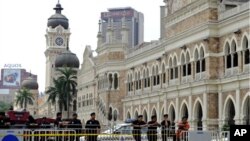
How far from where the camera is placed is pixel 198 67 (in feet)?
134

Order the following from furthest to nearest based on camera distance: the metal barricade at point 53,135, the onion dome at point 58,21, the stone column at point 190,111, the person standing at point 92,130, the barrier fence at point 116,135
A: the onion dome at point 58,21, the stone column at point 190,111, the person standing at point 92,130, the metal barricade at point 53,135, the barrier fence at point 116,135

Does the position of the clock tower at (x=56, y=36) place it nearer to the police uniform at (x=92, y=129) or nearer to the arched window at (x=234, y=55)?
the arched window at (x=234, y=55)

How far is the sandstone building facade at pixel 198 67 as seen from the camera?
36406 mm

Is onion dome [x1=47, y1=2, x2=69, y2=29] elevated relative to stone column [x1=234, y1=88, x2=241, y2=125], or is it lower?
elevated

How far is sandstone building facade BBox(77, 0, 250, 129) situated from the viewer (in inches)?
1433

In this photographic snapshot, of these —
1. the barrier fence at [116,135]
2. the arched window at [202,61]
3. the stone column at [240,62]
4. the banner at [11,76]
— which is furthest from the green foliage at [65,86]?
the banner at [11,76]

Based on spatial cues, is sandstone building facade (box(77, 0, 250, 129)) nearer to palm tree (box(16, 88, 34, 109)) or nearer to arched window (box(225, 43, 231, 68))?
arched window (box(225, 43, 231, 68))

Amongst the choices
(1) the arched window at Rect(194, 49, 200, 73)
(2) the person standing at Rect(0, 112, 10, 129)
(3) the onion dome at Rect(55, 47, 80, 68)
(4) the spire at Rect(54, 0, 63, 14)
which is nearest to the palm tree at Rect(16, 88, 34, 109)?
(3) the onion dome at Rect(55, 47, 80, 68)

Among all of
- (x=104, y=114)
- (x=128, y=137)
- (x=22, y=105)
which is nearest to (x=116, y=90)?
(x=104, y=114)

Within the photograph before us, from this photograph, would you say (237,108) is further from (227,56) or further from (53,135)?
(53,135)

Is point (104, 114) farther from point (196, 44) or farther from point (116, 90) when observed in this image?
point (196, 44)

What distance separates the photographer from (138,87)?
56.8 meters

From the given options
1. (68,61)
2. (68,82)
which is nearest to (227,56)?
(68,82)

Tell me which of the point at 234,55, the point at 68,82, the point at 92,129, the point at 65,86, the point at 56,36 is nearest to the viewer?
the point at 92,129
